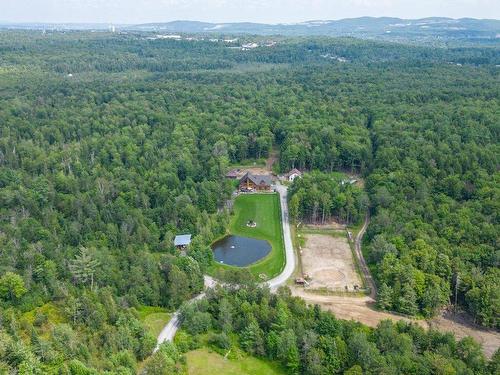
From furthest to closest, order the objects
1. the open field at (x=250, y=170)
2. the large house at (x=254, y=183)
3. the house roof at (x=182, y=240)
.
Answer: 1. the open field at (x=250, y=170)
2. the large house at (x=254, y=183)
3. the house roof at (x=182, y=240)

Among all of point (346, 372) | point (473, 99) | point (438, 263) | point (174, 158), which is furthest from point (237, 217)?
point (473, 99)

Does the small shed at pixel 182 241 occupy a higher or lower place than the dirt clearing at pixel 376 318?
higher

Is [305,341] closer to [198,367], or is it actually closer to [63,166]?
[198,367]

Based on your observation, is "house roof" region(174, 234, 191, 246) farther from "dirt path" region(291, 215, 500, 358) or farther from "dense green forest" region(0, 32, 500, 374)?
"dirt path" region(291, 215, 500, 358)

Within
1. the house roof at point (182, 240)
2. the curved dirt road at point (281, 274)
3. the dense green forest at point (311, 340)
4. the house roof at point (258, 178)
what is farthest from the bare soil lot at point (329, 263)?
the house roof at point (258, 178)

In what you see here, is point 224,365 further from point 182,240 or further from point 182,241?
point 182,240

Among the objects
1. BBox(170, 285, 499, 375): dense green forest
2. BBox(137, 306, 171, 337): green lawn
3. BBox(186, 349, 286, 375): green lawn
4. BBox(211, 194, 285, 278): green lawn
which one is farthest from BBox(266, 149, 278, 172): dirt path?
BBox(186, 349, 286, 375): green lawn

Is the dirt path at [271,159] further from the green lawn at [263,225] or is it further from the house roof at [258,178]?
the green lawn at [263,225]

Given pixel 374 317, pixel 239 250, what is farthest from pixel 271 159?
pixel 374 317
